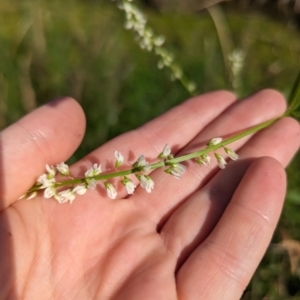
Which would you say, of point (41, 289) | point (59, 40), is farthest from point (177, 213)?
point (59, 40)

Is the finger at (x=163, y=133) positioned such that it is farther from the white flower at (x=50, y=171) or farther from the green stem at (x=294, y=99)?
the green stem at (x=294, y=99)

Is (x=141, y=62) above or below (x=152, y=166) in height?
below

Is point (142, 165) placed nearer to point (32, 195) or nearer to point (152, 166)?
point (152, 166)

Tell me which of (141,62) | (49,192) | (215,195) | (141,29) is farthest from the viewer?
(141,62)

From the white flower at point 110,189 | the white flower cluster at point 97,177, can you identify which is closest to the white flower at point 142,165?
the white flower cluster at point 97,177

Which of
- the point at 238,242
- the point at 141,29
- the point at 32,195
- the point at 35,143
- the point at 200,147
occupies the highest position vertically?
the point at 141,29

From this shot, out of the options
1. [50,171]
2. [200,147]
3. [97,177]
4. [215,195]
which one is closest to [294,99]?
[200,147]

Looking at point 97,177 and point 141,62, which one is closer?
point 97,177
